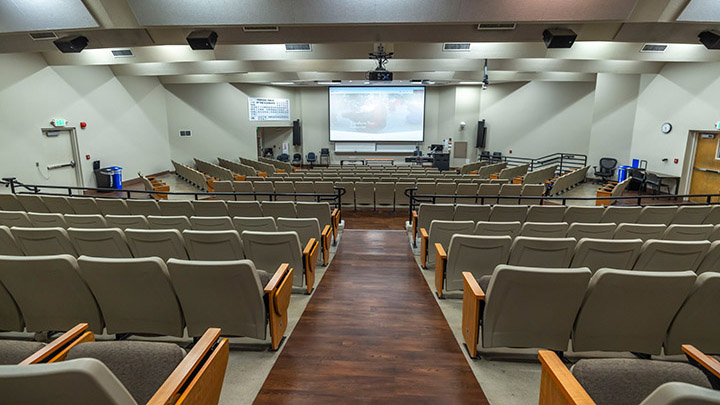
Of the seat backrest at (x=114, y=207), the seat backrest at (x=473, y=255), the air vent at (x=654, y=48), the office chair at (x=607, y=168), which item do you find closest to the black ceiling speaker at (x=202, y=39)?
the seat backrest at (x=114, y=207)

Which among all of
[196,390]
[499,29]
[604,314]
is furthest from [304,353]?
[499,29]

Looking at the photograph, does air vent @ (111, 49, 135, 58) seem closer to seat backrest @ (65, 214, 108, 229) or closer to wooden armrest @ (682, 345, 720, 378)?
seat backrest @ (65, 214, 108, 229)

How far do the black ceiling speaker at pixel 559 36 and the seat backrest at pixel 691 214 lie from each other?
3.70 metres

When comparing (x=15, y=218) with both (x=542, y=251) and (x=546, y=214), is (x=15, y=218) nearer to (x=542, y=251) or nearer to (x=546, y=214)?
(x=542, y=251)

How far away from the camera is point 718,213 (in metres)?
5.66

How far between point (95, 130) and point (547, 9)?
44.0ft

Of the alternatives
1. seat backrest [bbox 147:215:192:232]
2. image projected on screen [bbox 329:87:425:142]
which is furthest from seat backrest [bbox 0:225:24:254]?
image projected on screen [bbox 329:87:425:142]

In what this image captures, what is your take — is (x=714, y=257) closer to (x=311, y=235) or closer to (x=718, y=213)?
(x=718, y=213)

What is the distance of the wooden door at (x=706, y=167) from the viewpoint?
34.2 ft

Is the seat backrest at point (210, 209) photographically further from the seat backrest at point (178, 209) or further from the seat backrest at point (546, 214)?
the seat backrest at point (546, 214)

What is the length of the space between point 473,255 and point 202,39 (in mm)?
6735

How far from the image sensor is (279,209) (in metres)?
6.03

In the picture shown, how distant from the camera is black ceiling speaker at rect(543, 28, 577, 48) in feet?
23.4

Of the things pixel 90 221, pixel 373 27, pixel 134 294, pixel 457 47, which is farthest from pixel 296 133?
pixel 134 294
